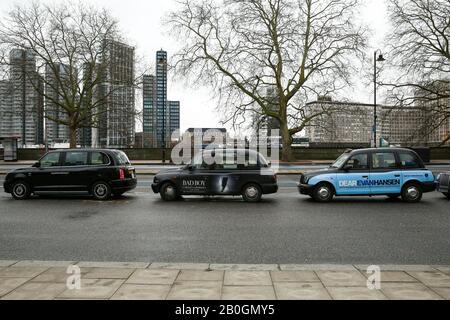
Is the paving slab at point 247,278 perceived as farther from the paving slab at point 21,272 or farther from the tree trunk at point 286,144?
the tree trunk at point 286,144

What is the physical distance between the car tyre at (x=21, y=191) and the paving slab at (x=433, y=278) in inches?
490

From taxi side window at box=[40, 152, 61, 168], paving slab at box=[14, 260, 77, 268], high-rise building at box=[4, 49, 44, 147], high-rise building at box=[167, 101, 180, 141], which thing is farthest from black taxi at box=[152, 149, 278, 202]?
high-rise building at box=[167, 101, 180, 141]

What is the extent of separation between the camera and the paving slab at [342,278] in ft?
14.7

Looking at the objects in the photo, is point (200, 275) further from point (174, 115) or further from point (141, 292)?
point (174, 115)

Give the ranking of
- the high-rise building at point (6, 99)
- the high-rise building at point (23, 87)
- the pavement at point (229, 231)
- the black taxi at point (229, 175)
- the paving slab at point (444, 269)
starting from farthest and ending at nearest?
the high-rise building at point (23, 87), the high-rise building at point (6, 99), the black taxi at point (229, 175), the pavement at point (229, 231), the paving slab at point (444, 269)

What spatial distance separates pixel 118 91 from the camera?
43562mm

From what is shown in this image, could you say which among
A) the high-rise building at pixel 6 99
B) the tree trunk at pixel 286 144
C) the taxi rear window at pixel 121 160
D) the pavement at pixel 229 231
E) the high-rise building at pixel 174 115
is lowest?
the pavement at pixel 229 231

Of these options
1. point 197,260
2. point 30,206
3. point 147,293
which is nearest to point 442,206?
point 197,260

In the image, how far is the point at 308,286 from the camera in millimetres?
4414

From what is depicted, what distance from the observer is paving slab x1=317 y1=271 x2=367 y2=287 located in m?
4.48

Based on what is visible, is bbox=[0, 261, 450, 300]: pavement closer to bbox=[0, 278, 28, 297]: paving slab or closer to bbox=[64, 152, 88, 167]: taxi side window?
bbox=[0, 278, 28, 297]: paving slab

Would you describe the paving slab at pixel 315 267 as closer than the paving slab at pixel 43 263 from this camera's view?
Yes

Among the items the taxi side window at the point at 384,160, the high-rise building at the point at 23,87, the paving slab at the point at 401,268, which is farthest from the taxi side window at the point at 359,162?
the high-rise building at the point at 23,87
